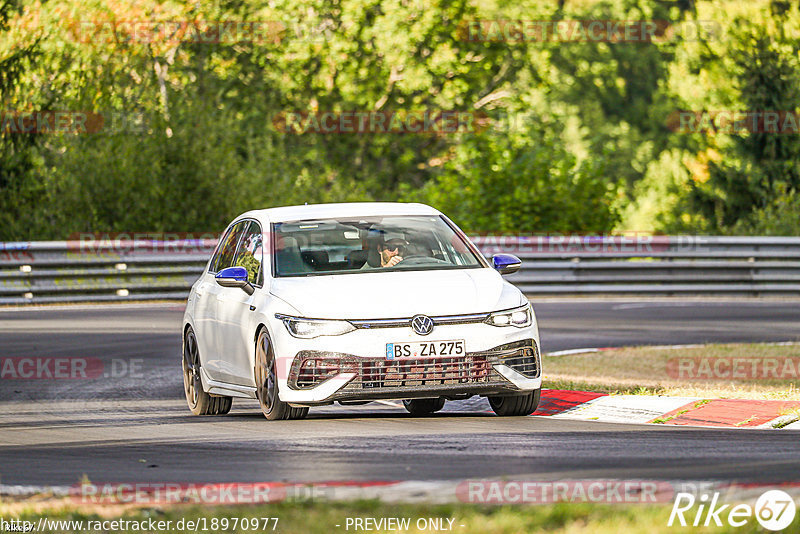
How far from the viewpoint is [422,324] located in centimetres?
1040

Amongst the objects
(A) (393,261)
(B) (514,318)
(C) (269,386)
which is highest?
(A) (393,261)

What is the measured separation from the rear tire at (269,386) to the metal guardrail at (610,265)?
1669 cm

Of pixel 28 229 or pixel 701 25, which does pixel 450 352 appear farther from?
pixel 701 25

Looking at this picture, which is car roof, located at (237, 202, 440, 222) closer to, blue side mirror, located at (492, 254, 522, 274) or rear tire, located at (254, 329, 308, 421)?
blue side mirror, located at (492, 254, 522, 274)

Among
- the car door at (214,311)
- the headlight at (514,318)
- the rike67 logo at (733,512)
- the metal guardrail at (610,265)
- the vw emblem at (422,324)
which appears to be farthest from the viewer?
the metal guardrail at (610,265)

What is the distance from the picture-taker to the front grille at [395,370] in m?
10.4

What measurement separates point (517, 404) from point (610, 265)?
702 inches

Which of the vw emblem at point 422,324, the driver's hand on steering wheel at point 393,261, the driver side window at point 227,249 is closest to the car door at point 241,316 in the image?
the driver side window at point 227,249

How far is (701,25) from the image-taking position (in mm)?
58094

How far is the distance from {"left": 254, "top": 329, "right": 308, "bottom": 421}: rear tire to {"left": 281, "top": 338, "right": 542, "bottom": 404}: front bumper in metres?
0.22

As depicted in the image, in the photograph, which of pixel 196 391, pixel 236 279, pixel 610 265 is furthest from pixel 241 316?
pixel 610 265

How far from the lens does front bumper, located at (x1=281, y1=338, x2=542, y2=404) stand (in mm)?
10398

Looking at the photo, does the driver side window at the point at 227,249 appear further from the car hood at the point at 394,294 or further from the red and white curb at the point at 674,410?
the red and white curb at the point at 674,410

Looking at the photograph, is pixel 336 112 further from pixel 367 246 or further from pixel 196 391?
pixel 367 246
